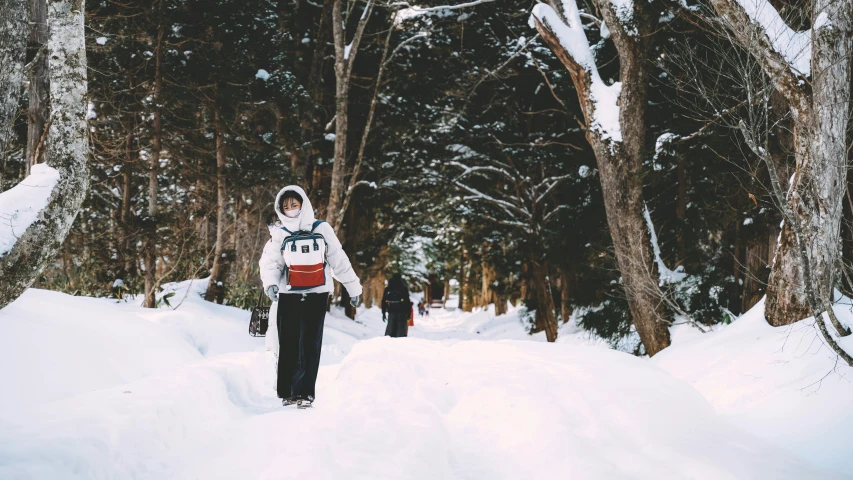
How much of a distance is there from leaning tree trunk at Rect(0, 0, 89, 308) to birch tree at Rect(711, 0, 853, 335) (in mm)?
4940

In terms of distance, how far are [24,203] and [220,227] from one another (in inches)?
338

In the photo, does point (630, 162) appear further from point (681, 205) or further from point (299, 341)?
point (299, 341)

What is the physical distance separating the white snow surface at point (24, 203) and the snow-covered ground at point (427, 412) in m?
1.13

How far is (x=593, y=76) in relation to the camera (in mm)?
8172

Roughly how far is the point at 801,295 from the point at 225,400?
546 centimetres

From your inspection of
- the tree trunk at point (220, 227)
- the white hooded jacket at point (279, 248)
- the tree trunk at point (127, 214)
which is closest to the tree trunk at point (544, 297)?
the tree trunk at point (220, 227)

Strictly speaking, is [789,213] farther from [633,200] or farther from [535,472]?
[633,200]

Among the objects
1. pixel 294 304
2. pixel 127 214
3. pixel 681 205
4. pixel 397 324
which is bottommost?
pixel 397 324

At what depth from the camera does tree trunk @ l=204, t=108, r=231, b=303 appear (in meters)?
12.1

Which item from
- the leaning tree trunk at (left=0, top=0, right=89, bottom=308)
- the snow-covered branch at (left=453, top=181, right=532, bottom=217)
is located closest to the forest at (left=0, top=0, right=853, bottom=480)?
the leaning tree trunk at (left=0, top=0, right=89, bottom=308)

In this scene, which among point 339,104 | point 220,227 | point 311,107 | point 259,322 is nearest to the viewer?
point 259,322

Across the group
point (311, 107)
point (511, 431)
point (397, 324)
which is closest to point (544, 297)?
point (397, 324)

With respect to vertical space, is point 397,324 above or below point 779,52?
below

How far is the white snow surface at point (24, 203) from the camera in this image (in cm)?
343
